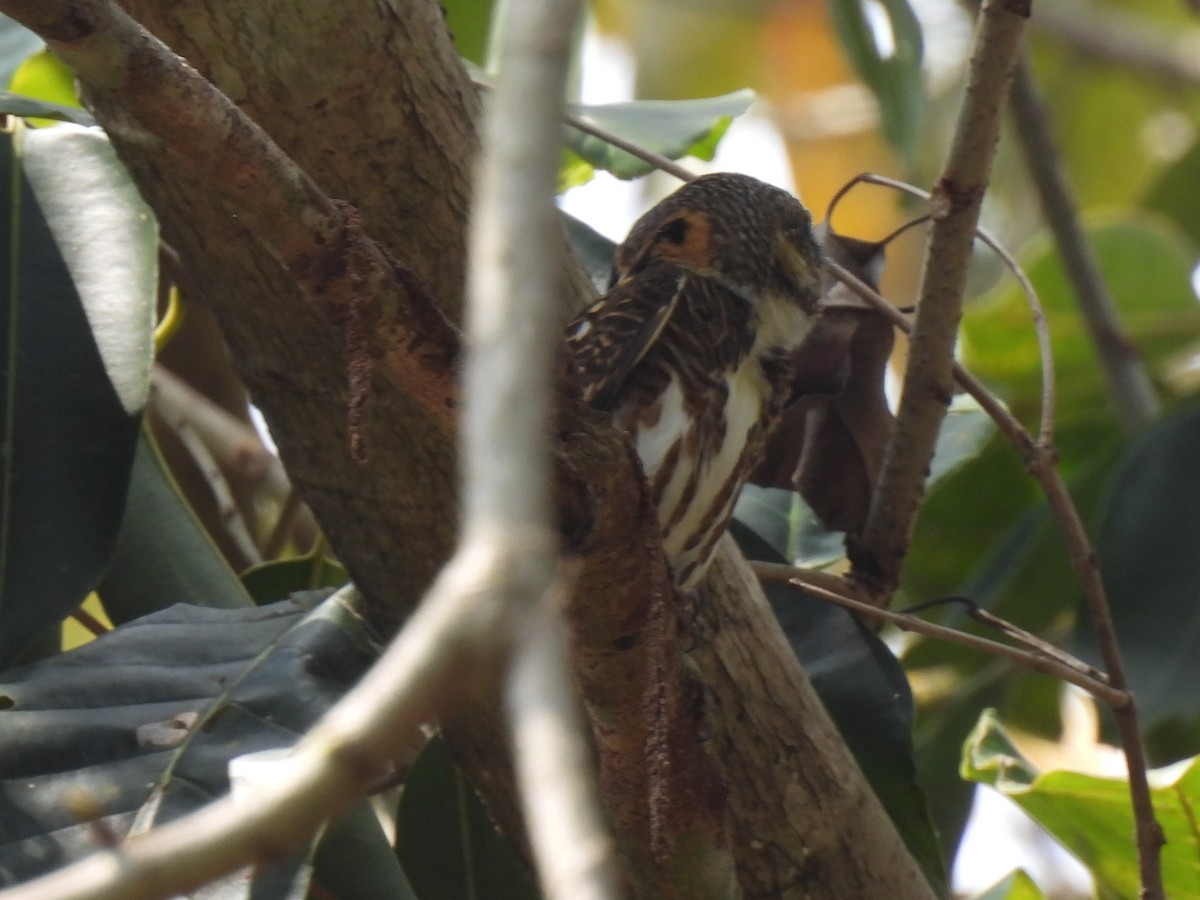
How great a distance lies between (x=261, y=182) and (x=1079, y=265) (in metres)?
2.05

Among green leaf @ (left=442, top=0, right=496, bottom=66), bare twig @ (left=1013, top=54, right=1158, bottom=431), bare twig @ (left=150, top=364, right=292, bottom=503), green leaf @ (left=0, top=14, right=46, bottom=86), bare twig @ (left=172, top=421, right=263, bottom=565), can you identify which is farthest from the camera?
bare twig @ (left=1013, top=54, right=1158, bottom=431)

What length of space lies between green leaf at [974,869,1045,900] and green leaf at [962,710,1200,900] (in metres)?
0.05

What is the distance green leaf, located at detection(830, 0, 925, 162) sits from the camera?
2086mm

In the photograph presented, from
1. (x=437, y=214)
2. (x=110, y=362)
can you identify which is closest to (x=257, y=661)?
(x=110, y=362)

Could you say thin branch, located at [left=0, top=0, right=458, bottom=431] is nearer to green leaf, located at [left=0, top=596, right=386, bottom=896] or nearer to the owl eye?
green leaf, located at [left=0, top=596, right=386, bottom=896]

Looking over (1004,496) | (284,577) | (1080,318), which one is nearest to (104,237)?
(284,577)

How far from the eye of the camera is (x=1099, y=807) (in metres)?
1.52

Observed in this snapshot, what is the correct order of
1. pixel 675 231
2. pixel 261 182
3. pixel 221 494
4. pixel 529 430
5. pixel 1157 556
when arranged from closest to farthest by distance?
1. pixel 529 430
2. pixel 261 182
3. pixel 675 231
4. pixel 221 494
5. pixel 1157 556

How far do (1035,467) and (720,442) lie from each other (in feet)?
1.03

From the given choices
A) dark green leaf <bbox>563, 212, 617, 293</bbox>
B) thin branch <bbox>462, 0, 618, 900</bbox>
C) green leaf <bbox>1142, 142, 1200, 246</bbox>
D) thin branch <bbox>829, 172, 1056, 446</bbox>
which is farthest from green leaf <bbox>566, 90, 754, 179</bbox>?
green leaf <bbox>1142, 142, 1200, 246</bbox>

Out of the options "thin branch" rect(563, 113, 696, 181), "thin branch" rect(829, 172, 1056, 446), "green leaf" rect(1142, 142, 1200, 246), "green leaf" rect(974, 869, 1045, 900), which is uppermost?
"thin branch" rect(563, 113, 696, 181)

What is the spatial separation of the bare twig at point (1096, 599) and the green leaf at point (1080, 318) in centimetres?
142

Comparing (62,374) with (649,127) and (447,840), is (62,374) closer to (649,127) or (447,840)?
(447,840)

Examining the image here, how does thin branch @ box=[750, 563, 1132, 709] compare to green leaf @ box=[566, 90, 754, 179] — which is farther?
green leaf @ box=[566, 90, 754, 179]
